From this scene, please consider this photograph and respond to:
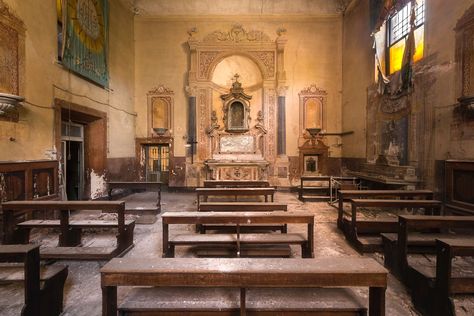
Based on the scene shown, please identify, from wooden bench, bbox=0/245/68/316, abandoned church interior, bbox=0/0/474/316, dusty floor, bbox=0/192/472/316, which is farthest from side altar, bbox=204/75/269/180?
wooden bench, bbox=0/245/68/316

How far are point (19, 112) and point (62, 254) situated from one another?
10.1 feet

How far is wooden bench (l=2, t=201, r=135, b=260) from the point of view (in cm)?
314

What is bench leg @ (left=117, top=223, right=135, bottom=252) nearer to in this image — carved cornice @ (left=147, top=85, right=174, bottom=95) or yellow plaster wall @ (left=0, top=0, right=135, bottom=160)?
yellow plaster wall @ (left=0, top=0, right=135, bottom=160)

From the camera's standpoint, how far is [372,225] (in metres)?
3.89

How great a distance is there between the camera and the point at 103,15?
23.9 feet

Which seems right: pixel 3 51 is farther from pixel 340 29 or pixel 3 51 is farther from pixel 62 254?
pixel 340 29

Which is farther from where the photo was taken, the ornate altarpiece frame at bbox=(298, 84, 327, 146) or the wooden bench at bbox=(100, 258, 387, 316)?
the ornate altarpiece frame at bbox=(298, 84, 327, 146)

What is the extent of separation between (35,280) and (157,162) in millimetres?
8275

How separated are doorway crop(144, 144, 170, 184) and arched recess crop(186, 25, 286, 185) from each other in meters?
1.20

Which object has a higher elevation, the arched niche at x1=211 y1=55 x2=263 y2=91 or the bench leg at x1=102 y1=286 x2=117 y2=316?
the arched niche at x1=211 y1=55 x2=263 y2=91

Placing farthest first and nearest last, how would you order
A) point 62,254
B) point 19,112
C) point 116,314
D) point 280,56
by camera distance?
point 280,56, point 19,112, point 62,254, point 116,314

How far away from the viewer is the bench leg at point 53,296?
2.08 metres

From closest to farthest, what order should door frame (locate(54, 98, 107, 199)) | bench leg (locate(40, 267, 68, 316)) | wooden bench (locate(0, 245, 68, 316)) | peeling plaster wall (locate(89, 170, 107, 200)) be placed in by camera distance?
wooden bench (locate(0, 245, 68, 316))
bench leg (locate(40, 267, 68, 316))
door frame (locate(54, 98, 107, 199))
peeling plaster wall (locate(89, 170, 107, 200))

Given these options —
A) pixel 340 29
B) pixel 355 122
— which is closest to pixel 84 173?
pixel 355 122
